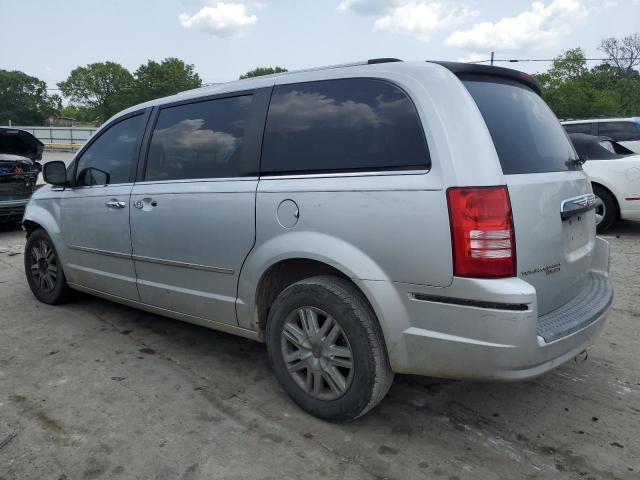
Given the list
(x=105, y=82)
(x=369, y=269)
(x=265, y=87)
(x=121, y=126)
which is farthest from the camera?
(x=105, y=82)

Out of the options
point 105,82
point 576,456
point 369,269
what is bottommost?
point 576,456

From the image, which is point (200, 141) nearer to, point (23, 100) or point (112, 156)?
point (112, 156)

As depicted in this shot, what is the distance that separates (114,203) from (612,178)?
6.83 m

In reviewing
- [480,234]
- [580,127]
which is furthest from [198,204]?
[580,127]

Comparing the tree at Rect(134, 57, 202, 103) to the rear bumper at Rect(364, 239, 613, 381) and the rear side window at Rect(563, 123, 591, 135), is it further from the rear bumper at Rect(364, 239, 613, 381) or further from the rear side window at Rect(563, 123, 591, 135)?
the rear bumper at Rect(364, 239, 613, 381)

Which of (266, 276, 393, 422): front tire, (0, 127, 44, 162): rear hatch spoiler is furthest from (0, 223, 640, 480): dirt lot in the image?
(0, 127, 44, 162): rear hatch spoiler

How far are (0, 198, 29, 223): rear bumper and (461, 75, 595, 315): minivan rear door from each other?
26.6 ft

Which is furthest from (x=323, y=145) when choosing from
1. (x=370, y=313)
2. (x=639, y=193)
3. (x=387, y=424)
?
(x=639, y=193)

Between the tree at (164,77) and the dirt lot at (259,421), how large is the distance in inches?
3262

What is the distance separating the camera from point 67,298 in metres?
4.72

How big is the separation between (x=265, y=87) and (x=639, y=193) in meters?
6.50

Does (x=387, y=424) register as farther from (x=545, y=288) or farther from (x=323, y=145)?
(x=323, y=145)

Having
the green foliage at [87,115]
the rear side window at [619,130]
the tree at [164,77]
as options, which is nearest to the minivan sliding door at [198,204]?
the rear side window at [619,130]

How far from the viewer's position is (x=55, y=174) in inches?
167
